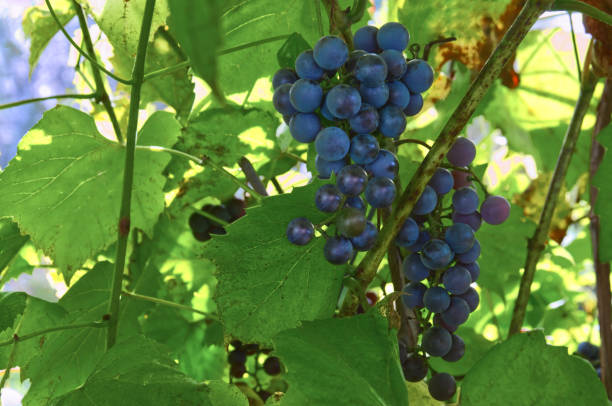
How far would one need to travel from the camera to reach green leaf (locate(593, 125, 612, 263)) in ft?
1.61

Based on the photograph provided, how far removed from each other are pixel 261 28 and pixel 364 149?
244 millimetres

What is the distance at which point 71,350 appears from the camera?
53cm

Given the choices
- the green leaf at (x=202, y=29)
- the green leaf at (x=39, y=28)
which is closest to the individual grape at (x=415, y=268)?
the green leaf at (x=202, y=29)

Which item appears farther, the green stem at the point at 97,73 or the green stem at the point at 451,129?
the green stem at the point at 97,73

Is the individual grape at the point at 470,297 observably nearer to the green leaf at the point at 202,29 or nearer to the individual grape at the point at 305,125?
the individual grape at the point at 305,125

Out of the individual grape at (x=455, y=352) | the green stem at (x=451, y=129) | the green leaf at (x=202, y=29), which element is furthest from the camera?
the individual grape at (x=455, y=352)

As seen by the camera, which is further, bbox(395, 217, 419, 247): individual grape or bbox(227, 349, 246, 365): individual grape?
bbox(227, 349, 246, 365): individual grape

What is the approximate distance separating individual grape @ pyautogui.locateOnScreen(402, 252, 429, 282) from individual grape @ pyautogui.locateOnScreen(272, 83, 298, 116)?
5.4 inches

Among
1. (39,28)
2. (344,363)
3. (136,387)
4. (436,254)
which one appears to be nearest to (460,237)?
(436,254)

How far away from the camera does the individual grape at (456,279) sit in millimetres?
415

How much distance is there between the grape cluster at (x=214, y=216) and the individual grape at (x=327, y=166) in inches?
10.8

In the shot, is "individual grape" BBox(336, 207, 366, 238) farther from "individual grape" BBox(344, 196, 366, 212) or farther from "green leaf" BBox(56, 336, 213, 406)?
"green leaf" BBox(56, 336, 213, 406)

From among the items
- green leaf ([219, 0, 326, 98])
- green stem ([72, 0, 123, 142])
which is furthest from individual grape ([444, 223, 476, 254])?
green stem ([72, 0, 123, 142])

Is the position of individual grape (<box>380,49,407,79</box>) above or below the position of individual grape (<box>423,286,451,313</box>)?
above
